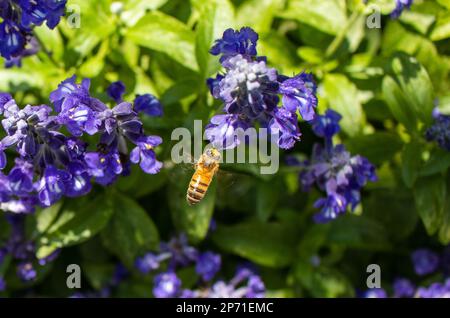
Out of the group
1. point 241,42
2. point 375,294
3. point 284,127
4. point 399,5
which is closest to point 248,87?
point 284,127

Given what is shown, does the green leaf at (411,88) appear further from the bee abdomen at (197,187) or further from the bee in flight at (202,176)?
the bee abdomen at (197,187)

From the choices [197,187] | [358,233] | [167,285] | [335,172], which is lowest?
[167,285]

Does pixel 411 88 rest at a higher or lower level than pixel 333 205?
higher

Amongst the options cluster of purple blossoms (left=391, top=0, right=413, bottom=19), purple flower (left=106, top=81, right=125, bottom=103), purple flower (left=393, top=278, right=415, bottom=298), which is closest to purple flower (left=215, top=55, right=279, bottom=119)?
purple flower (left=106, top=81, right=125, bottom=103)

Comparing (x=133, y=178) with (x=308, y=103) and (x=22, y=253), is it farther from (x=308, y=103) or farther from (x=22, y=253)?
(x=308, y=103)

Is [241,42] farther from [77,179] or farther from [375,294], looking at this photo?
[375,294]

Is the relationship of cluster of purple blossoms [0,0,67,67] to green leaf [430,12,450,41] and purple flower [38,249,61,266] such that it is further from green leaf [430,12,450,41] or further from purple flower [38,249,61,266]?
green leaf [430,12,450,41]
